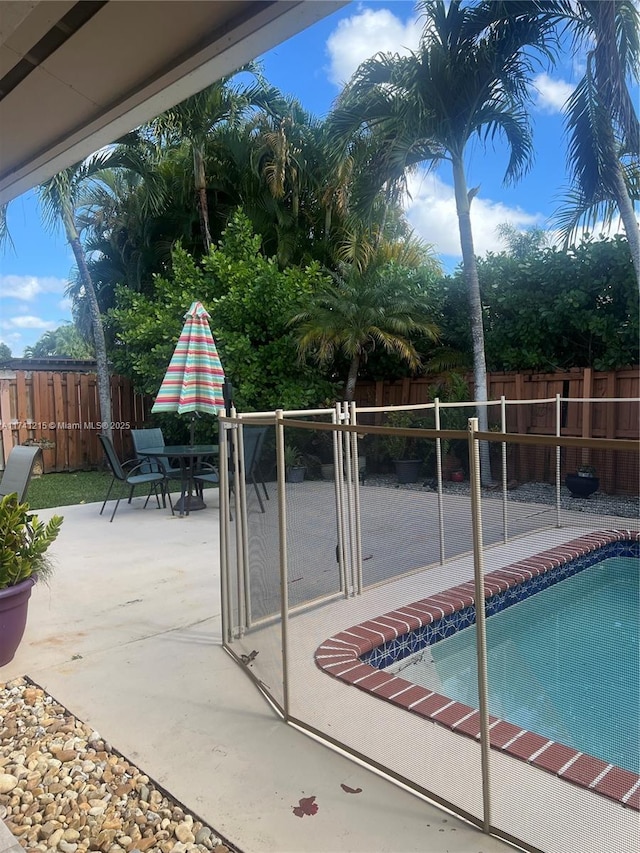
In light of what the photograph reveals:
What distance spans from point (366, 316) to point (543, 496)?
4.08 metres

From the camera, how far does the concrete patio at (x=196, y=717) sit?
1778mm

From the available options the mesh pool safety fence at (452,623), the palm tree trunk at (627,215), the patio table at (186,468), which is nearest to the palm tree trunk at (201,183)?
the patio table at (186,468)

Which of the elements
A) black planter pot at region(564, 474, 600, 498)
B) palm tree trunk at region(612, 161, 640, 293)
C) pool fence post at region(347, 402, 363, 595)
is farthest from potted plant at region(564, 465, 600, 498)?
palm tree trunk at region(612, 161, 640, 293)

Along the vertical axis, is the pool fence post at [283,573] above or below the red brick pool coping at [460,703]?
above

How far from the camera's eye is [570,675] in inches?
104

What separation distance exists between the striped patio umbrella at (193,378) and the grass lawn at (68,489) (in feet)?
6.74

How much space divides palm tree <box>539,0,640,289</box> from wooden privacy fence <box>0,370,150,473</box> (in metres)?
8.41

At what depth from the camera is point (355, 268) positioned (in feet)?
29.4

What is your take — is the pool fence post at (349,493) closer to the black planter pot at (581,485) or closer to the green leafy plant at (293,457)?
the green leafy plant at (293,457)

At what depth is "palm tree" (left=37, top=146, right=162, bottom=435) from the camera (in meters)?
8.98

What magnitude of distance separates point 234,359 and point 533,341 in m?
4.32

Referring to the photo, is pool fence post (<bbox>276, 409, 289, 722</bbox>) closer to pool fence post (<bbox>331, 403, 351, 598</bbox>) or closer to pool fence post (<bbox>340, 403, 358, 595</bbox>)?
pool fence post (<bbox>331, 403, 351, 598</bbox>)

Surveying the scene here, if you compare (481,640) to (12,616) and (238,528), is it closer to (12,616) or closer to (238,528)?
(238,528)

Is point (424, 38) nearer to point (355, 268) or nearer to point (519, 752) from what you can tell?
point (355, 268)
